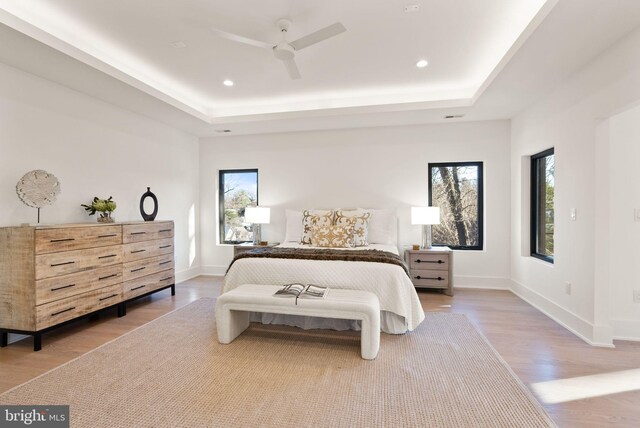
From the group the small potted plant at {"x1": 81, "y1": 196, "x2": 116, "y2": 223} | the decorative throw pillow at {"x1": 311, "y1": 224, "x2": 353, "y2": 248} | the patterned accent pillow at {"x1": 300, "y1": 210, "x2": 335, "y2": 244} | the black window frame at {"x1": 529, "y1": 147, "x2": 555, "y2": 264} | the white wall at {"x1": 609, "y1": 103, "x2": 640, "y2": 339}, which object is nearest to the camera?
the white wall at {"x1": 609, "y1": 103, "x2": 640, "y2": 339}

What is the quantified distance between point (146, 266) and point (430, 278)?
3792 mm

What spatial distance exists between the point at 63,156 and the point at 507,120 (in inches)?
225

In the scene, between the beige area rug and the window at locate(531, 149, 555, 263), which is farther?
the window at locate(531, 149, 555, 263)

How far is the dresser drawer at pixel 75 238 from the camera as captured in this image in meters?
2.62

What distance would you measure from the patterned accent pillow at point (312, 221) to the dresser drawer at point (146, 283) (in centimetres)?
191

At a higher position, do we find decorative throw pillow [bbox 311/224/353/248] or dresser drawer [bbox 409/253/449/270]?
decorative throw pillow [bbox 311/224/353/248]

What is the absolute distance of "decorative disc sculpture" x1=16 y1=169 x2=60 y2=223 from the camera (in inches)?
109

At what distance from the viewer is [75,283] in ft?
9.52

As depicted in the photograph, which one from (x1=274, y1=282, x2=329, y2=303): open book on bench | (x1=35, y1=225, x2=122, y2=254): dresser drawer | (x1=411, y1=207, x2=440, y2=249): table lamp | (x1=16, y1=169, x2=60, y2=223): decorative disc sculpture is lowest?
(x1=274, y1=282, x2=329, y2=303): open book on bench

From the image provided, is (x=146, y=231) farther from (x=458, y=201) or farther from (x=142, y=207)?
(x=458, y=201)

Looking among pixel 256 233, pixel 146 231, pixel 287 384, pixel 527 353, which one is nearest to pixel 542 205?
pixel 527 353

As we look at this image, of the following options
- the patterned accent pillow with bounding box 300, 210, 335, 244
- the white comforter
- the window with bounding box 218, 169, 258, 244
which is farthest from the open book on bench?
the window with bounding box 218, 169, 258, 244

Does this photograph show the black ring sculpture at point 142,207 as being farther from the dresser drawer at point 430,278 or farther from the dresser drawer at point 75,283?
the dresser drawer at point 430,278

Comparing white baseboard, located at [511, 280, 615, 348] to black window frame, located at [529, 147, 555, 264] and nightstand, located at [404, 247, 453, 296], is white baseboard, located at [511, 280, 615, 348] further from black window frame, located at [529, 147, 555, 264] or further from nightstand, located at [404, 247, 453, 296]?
nightstand, located at [404, 247, 453, 296]
